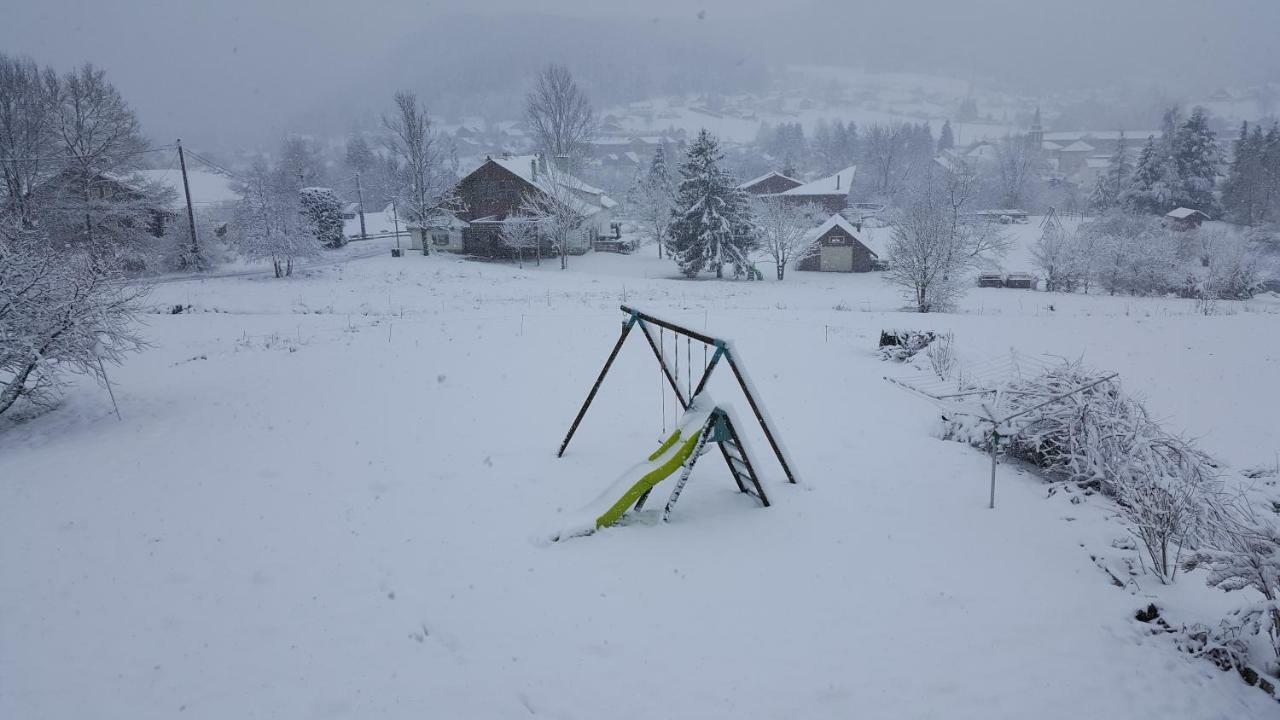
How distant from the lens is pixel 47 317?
10.4 m

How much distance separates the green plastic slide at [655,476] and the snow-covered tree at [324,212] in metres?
50.1

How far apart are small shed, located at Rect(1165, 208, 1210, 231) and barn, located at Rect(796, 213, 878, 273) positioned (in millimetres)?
32572

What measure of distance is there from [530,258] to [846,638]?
44.3 metres

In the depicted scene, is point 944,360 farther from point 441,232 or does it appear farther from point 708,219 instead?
point 441,232

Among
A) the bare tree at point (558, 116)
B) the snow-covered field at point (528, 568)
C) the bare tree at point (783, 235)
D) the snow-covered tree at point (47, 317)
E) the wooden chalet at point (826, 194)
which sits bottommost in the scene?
the snow-covered field at point (528, 568)

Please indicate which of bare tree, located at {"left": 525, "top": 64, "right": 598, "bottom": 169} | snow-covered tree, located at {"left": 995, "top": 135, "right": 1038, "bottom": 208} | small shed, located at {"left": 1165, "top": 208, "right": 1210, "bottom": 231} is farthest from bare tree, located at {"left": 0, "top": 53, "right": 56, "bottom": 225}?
snow-covered tree, located at {"left": 995, "top": 135, "right": 1038, "bottom": 208}

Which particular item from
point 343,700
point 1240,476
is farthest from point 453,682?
point 1240,476

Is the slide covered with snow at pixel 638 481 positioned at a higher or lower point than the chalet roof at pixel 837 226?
lower

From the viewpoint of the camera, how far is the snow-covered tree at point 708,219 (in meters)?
41.2

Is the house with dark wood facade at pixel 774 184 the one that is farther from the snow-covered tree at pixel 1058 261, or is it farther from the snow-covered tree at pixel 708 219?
the snow-covered tree at pixel 708 219

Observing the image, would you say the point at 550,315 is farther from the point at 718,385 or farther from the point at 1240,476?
the point at 1240,476

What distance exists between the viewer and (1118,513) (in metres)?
7.57

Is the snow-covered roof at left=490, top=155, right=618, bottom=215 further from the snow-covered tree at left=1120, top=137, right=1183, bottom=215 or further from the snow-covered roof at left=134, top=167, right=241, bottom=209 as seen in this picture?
the snow-covered tree at left=1120, top=137, right=1183, bottom=215

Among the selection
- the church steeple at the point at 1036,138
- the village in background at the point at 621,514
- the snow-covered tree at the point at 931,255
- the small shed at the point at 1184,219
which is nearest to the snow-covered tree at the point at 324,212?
the village in background at the point at 621,514
